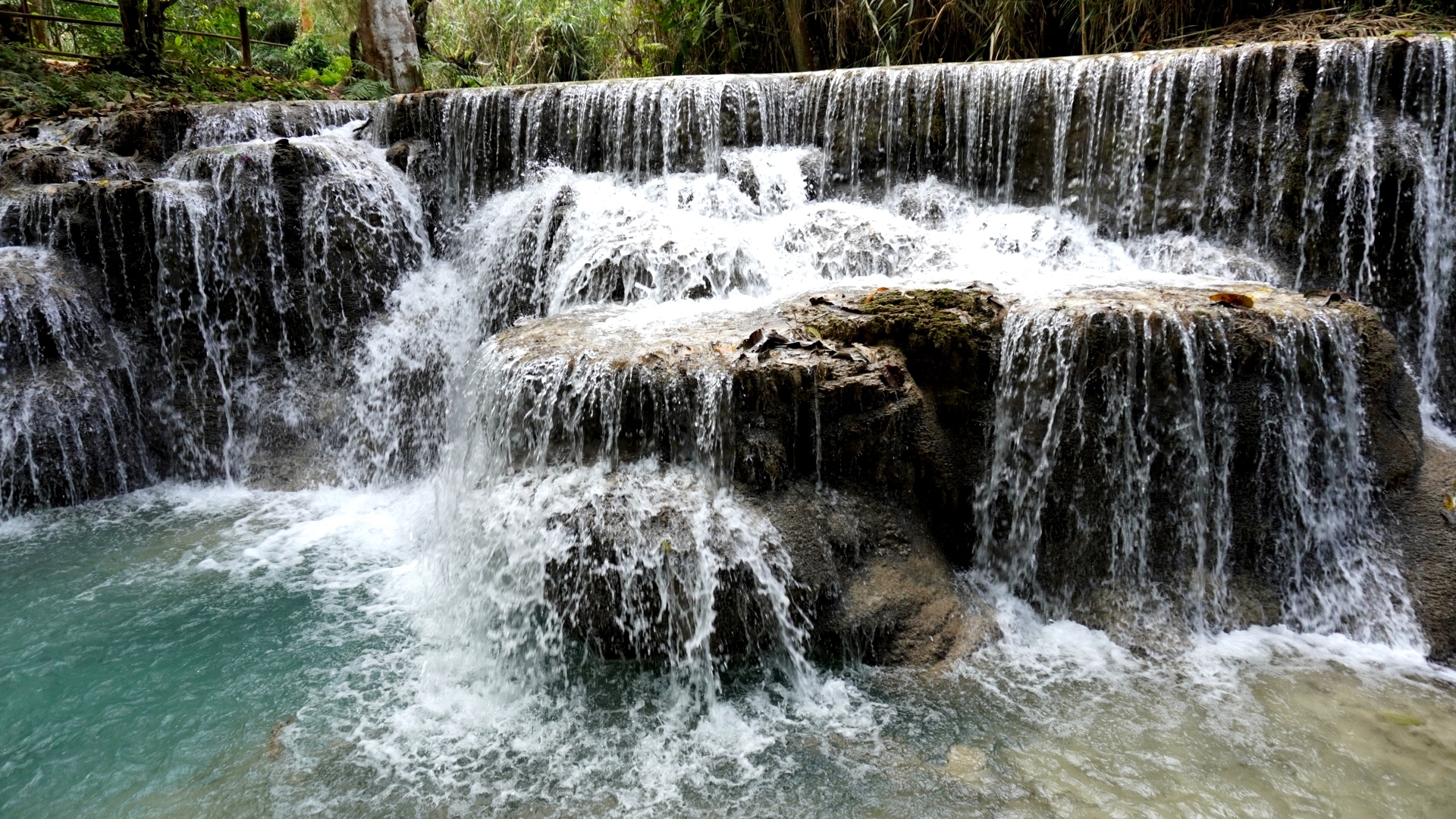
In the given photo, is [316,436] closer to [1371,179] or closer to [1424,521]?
[1424,521]

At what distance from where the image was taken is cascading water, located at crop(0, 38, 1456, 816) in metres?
3.33

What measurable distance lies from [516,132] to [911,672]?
239 inches

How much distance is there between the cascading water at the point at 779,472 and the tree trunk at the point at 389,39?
5.05 m

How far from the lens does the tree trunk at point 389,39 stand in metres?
11.2

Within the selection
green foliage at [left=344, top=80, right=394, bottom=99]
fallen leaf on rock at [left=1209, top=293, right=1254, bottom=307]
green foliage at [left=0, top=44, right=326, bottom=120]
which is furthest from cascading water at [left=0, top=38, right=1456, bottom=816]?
green foliage at [left=344, top=80, right=394, bottom=99]

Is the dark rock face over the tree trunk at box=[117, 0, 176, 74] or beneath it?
beneath

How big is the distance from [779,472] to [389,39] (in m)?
10.1

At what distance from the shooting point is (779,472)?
13.5 feet

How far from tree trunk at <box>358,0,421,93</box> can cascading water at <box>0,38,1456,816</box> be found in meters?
5.05

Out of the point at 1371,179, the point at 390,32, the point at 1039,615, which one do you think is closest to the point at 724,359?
the point at 1039,615

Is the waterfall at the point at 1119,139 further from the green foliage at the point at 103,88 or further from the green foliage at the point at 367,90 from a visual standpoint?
the green foliage at the point at 103,88

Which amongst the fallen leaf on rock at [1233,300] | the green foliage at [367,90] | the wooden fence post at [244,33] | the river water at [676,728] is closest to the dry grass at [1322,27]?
the fallen leaf on rock at [1233,300]

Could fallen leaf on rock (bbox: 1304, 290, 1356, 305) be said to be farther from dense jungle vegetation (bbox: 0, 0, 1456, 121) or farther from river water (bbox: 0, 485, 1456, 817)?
dense jungle vegetation (bbox: 0, 0, 1456, 121)

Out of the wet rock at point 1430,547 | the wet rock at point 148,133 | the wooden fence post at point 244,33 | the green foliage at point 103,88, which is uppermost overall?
the wooden fence post at point 244,33
